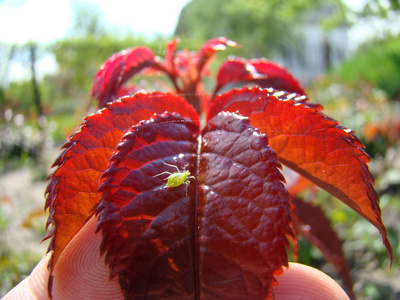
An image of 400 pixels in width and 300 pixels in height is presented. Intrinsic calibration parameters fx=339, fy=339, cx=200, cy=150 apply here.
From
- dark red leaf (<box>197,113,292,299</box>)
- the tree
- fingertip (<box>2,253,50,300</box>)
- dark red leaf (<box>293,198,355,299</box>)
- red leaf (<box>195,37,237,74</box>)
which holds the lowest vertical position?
the tree

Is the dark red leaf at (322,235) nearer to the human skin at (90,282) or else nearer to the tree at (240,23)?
the human skin at (90,282)

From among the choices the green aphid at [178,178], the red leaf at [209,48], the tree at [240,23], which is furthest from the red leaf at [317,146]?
the tree at [240,23]

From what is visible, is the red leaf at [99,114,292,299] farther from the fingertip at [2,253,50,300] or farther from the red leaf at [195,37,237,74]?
the red leaf at [195,37,237,74]

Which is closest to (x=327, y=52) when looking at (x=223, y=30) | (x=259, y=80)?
(x=223, y=30)

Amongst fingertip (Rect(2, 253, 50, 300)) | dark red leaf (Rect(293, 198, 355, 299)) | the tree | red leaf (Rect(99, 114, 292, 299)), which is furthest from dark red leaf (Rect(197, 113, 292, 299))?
the tree

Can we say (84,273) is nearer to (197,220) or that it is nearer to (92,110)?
(197,220)

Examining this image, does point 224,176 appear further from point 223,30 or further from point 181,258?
point 223,30
